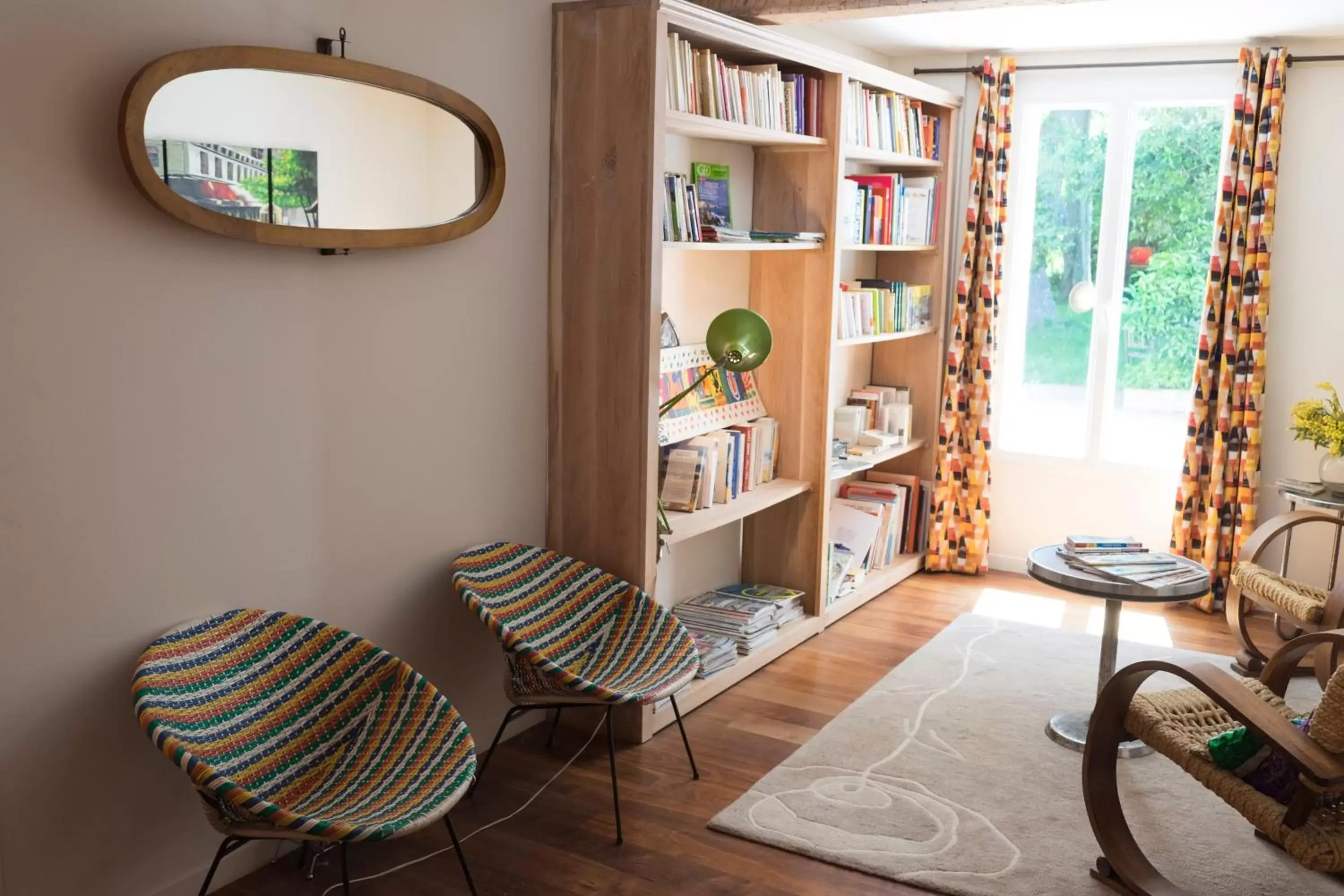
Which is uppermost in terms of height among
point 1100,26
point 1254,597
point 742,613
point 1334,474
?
point 1100,26

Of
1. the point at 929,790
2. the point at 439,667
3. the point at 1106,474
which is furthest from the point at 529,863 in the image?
the point at 1106,474

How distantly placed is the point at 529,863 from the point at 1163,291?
3991mm

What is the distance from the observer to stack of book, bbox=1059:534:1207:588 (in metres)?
3.53

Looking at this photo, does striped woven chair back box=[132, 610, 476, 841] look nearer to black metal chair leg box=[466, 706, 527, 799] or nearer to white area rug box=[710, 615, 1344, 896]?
black metal chair leg box=[466, 706, 527, 799]

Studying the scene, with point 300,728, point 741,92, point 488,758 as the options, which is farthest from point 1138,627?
point 300,728

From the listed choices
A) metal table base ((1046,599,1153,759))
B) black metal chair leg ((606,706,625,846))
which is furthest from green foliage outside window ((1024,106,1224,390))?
black metal chair leg ((606,706,625,846))

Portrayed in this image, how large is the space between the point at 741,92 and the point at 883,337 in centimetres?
155

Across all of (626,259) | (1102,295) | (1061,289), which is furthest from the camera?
(1061,289)

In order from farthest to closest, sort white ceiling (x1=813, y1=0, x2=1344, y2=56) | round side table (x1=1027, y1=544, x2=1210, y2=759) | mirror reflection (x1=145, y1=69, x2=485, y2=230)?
white ceiling (x1=813, y1=0, x2=1344, y2=56) < round side table (x1=1027, y1=544, x2=1210, y2=759) < mirror reflection (x1=145, y1=69, x2=485, y2=230)

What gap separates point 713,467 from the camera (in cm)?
404

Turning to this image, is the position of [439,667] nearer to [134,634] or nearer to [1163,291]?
[134,634]

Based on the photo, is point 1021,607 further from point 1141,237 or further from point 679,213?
point 679,213

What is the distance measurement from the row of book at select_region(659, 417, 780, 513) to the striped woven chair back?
4.89ft

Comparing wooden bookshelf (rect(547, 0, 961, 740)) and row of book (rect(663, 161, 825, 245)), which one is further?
row of book (rect(663, 161, 825, 245))
